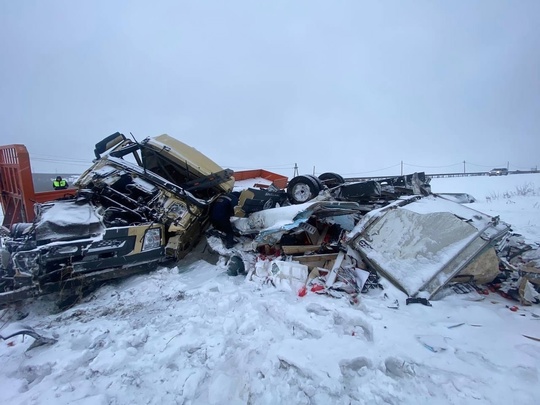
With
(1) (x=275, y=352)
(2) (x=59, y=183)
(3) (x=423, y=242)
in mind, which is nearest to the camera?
(1) (x=275, y=352)

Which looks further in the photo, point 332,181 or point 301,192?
point 332,181

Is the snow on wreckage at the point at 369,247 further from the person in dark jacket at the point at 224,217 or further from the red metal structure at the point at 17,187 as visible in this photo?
the red metal structure at the point at 17,187

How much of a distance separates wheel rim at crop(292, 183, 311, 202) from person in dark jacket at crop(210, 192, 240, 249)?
130 centimetres

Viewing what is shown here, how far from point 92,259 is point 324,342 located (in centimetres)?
294

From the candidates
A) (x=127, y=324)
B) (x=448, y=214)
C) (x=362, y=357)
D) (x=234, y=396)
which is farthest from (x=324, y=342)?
(x=448, y=214)

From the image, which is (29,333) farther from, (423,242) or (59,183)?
(59,183)

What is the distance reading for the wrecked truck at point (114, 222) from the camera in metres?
3.05

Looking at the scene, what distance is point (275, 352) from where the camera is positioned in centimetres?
220

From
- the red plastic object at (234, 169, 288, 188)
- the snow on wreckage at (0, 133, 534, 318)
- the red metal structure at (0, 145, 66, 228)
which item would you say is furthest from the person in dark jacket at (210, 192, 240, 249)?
the red plastic object at (234, 169, 288, 188)

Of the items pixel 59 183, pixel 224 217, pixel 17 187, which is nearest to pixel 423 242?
pixel 224 217

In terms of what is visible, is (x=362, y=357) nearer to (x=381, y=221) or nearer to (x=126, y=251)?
(x=381, y=221)

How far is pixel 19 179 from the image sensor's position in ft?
15.3

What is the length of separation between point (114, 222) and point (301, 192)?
3.25 m

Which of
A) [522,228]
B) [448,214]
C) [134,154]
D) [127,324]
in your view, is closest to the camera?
[127,324]
